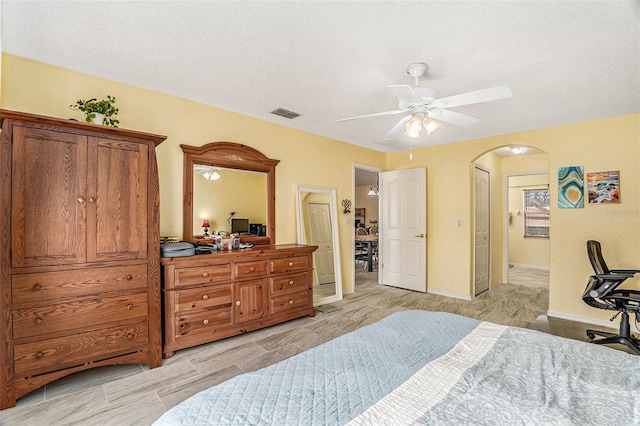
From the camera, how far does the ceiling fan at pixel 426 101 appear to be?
86.7 inches

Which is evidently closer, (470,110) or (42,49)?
(42,49)

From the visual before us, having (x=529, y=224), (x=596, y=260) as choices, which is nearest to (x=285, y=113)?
(x=596, y=260)

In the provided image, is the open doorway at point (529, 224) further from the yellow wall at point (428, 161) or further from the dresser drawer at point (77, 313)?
the dresser drawer at point (77, 313)

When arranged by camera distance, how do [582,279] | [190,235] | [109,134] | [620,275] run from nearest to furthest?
[109,134] < [620,275] < [190,235] < [582,279]

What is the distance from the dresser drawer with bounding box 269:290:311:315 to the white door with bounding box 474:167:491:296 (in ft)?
9.82

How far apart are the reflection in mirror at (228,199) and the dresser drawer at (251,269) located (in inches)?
23.6

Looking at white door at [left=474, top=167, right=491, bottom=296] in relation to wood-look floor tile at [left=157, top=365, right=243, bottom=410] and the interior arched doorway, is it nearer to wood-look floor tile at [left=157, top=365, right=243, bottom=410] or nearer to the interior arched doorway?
Result: the interior arched doorway

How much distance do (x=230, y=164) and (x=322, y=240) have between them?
6.06 feet

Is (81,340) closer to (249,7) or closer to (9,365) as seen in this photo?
(9,365)

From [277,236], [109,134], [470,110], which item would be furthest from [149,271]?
[470,110]

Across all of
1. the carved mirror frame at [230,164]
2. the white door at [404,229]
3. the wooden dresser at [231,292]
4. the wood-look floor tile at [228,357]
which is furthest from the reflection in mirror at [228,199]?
the white door at [404,229]

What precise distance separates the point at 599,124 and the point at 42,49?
5.84 meters

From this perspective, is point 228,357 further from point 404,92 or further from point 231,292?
point 404,92

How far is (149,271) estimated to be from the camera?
8.29 ft
